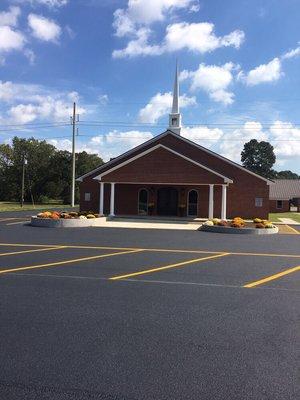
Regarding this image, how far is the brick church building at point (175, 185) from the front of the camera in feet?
105

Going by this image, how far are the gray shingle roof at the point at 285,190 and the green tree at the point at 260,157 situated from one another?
63.0 m

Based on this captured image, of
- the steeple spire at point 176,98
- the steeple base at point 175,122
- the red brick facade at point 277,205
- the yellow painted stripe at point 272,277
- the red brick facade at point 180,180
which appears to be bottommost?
the yellow painted stripe at point 272,277

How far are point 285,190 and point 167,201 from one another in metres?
31.3

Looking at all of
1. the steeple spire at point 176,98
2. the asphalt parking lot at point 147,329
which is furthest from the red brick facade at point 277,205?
the asphalt parking lot at point 147,329

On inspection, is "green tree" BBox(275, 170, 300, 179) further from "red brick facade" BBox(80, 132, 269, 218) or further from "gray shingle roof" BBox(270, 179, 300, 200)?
"red brick facade" BBox(80, 132, 269, 218)

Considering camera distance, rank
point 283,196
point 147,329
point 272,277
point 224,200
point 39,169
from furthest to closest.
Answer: point 39,169
point 283,196
point 224,200
point 272,277
point 147,329

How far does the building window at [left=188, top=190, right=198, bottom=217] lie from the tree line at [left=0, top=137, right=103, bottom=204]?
4512 centimetres

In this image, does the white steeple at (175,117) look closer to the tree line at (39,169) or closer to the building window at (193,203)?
the building window at (193,203)

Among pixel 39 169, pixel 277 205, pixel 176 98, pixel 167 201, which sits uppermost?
pixel 176 98

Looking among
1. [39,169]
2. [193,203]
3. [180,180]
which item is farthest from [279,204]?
[39,169]

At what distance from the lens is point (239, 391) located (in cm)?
432

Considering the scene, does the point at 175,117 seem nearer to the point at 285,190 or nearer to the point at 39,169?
the point at 285,190

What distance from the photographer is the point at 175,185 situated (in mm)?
33812

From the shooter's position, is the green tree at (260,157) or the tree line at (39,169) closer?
the tree line at (39,169)
